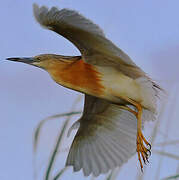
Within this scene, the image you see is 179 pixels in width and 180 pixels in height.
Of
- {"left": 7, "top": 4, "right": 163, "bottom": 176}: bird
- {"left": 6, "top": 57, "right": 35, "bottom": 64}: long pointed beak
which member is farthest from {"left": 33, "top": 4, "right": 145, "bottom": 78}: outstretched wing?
{"left": 6, "top": 57, "right": 35, "bottom": 64}: long pointed beak

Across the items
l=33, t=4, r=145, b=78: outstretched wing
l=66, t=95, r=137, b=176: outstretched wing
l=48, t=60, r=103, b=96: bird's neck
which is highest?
l=33, t=4, r=145, b=78: outstretched wing

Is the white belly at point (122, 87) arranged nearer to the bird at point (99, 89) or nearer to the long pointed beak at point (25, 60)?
the bird at point (99, 89)

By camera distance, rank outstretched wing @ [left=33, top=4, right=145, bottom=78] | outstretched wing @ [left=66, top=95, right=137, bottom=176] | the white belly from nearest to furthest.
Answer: outstretched wing @ [left=33, top=4, right=145, bottom=78] → the white belly → outstretched wing @ [left=66, top=95, right=137, bottom=176]

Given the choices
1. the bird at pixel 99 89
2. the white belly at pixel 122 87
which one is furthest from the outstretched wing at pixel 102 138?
the white belly at pixel 122 87

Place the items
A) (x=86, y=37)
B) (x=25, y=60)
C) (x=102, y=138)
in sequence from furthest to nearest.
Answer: (x=102, y=138) < (x=25, y=60) < (x=86, y=37)

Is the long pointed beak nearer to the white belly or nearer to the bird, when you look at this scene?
the bird

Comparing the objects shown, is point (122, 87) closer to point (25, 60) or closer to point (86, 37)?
point (86, 37)

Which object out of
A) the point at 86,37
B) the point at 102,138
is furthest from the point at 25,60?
the point at 102,138
